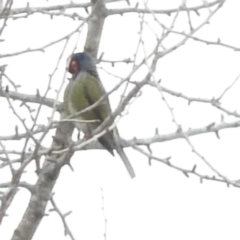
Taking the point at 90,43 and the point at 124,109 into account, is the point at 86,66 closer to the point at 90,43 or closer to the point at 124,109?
the point at 90,43

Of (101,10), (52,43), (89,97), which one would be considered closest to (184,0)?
(52,43)

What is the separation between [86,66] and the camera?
627cm

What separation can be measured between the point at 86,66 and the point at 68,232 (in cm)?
183

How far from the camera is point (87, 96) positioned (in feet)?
20.3

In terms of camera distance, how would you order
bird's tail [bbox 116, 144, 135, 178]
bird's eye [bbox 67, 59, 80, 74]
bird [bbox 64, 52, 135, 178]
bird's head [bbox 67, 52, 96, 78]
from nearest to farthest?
bird [bbox 64, 52, 135, 178]
bird's tail [bbox 116, 144, 135, 178]
bird's head [bbox 67, 52, 96, 78]
bird's eye [bbox 67, 59, 80, 74]

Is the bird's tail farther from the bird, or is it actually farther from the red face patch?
the red face patch

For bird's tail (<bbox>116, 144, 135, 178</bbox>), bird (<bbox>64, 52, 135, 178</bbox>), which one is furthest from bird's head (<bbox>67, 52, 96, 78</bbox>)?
bird's tail (<bbox>116, 144, 135, 178</bbox>)

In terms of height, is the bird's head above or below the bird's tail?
above

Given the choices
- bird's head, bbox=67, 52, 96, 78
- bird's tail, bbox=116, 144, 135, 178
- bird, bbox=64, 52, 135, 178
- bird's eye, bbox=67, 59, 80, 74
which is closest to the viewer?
bird, bbox=64, 52, 135, 178

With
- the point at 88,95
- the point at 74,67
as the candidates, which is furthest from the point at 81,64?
the point at 88,95

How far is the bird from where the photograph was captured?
18.5 feet

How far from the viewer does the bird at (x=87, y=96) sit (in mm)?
5652

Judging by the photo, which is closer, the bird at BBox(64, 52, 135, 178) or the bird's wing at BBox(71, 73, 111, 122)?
the bird at BBox(64, 52, 135, 178)

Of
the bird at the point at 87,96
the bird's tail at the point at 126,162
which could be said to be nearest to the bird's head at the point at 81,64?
the bird at the point at 87,96
